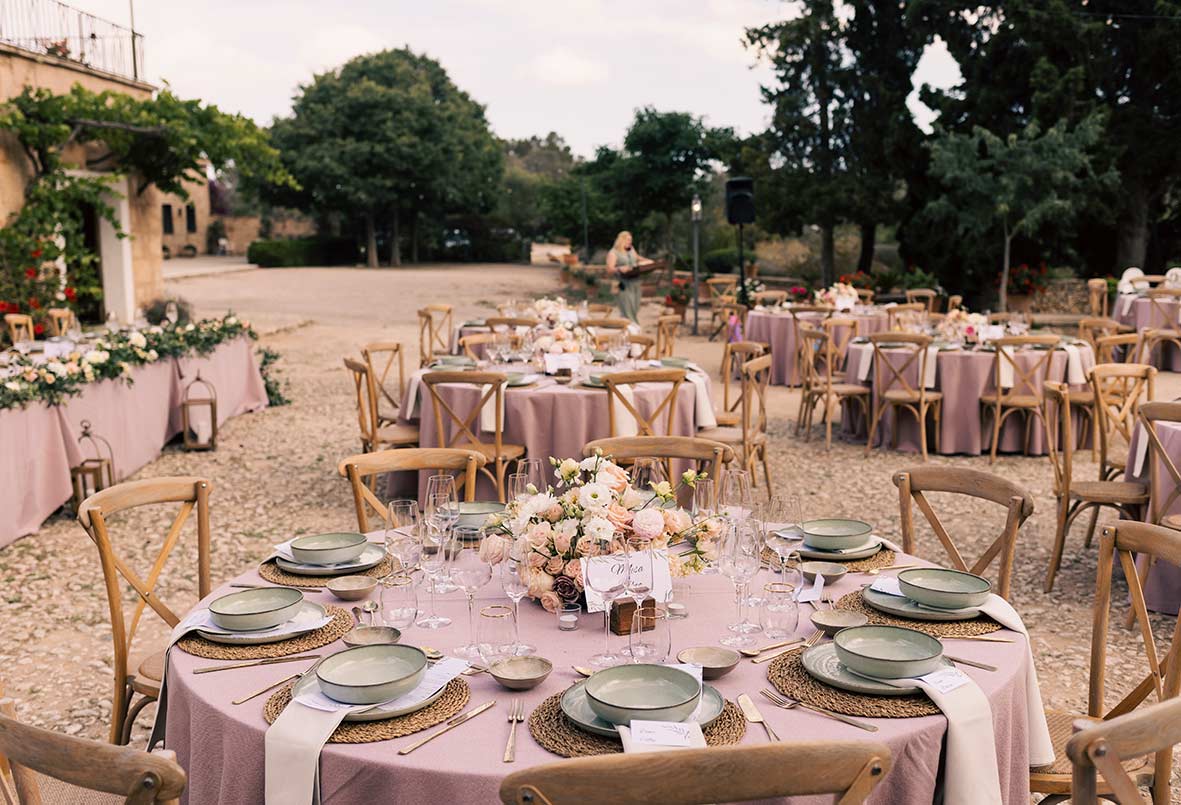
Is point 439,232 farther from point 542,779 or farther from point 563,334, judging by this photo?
point 542,779

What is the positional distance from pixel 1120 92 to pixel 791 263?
9.87 m

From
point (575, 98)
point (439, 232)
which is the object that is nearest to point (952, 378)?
point (575, 98)

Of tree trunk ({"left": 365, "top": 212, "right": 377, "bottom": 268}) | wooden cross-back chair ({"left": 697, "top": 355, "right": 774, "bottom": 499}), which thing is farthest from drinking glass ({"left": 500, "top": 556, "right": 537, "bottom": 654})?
tree trunk ({"left": 365, "top": 212, "right": 377, "bottom": 268})

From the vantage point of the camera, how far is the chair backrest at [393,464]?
361 cm

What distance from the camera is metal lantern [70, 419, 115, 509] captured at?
6598 millimetres

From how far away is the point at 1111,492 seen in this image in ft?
17.5

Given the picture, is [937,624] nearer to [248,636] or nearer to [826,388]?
[248,636]

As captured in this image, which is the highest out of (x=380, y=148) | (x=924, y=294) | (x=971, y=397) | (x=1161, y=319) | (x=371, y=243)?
(x=380, y=148)

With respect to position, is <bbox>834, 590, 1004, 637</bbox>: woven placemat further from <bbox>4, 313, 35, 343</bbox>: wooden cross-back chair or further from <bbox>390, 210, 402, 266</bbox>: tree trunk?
<bbox>390, 210, 402, 266</bbox>: tree trunk

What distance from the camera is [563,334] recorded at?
24.2 feet

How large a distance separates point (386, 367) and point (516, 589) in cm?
639

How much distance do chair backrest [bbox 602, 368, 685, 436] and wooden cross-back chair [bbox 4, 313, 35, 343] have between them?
6.92m

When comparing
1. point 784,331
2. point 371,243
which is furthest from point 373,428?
point 371,243

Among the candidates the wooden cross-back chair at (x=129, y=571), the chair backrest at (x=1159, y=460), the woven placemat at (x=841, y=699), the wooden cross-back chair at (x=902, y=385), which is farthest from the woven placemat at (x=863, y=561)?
the wooden cross-back chair at (x=902, y=385)
